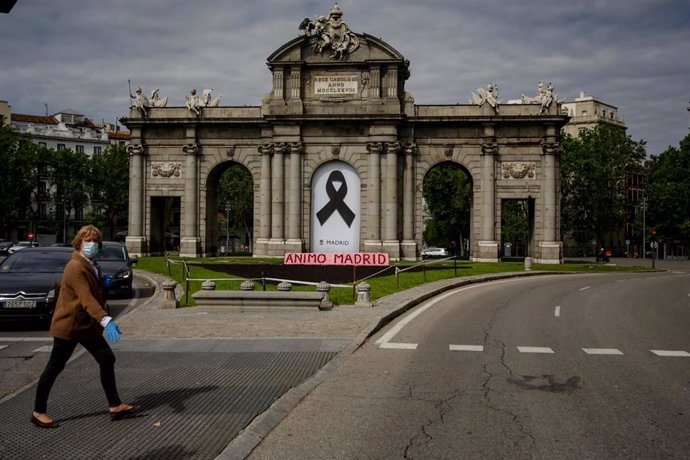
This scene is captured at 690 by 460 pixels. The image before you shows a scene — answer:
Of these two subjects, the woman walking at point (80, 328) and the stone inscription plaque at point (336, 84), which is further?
the stone inscription plaque at point (336, 84)

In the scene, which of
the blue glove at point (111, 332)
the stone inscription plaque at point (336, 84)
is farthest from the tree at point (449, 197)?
the blue glove at point (111, 332)

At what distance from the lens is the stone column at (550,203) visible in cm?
4422

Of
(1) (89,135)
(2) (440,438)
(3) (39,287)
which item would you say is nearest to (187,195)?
(3) (39,287)

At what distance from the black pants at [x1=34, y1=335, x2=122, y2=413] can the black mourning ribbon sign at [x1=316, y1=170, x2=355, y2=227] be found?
38141 millimetres

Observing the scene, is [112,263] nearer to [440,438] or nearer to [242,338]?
[242,338]

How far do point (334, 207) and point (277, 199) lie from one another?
402 centimetres

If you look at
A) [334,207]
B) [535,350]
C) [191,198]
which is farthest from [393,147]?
[535,350]

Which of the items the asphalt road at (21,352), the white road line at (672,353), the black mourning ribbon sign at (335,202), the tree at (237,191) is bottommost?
the asphalt road at (21,352)

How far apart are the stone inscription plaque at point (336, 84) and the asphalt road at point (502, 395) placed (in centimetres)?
3135

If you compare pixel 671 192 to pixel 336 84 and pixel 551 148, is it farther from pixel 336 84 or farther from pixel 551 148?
pixel 336 84

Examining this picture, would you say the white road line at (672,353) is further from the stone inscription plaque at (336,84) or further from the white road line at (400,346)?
the stone inscription plaque at (336,84)

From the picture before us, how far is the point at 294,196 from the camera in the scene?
4453cm

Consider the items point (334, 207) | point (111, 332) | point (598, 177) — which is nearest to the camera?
point (111, 332)

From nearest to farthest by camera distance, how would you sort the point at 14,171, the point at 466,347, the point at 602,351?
1. the point at 602,351
2. the point at 466,347
3. the point at 14,171
